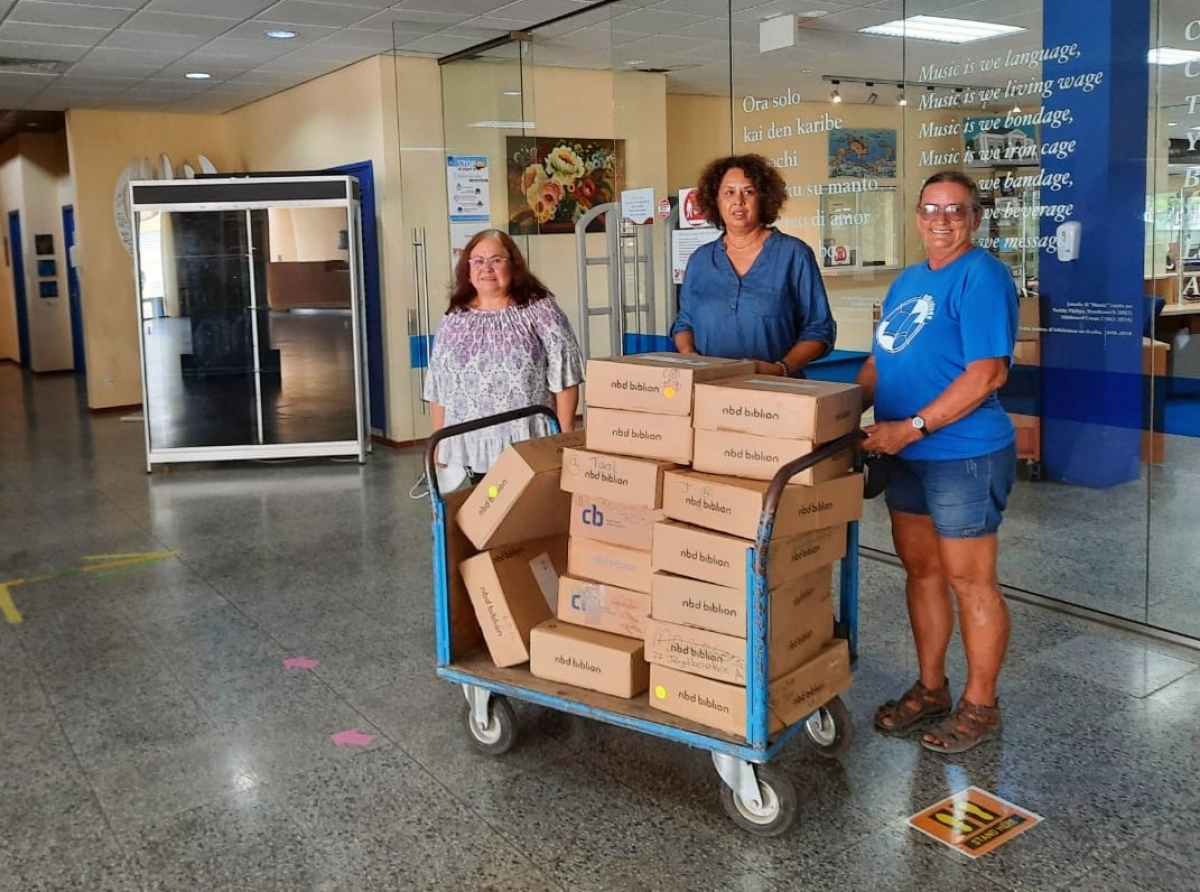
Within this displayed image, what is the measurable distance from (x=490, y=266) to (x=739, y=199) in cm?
84

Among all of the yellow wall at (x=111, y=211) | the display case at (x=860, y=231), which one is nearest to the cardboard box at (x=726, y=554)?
the display case at (x=860, y=231)

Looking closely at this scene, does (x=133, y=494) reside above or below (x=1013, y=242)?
below

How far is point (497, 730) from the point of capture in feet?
10.6

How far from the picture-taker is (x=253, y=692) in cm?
377

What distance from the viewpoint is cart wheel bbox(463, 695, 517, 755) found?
321 cm

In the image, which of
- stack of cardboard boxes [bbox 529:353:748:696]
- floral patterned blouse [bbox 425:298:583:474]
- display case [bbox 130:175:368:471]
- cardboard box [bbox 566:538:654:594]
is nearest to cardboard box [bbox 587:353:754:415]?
stack of cardboard boxes [bbox 529:353:748:696]

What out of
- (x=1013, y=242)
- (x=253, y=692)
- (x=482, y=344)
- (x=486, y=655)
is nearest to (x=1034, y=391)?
(x=1013, y=242)

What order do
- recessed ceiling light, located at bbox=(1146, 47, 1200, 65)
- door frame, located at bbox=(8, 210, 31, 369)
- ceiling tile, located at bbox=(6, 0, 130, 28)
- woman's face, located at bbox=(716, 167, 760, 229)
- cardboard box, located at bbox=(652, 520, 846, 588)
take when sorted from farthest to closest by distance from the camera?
door frame, located at bbox=(8, 210, 31, 369), ceiling tile, located at bbox=(6, 0, 130, 28), recessed ceiling light, located at bbox=(1146, 47, 1200, 65), woman's face, located at bbox=(716, 167, 760, 229), cardboard box, located at bbox=(652, 520, 846, 588)

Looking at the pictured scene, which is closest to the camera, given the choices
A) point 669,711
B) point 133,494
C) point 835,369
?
point 669,711

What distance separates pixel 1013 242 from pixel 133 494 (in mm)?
5257

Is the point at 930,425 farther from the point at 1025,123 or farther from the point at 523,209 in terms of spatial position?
the point at 523,209

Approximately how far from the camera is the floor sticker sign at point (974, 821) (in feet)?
8.84

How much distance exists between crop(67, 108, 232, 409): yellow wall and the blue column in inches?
336

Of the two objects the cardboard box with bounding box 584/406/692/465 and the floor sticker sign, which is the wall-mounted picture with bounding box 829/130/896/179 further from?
Result: the floor sticker sign
